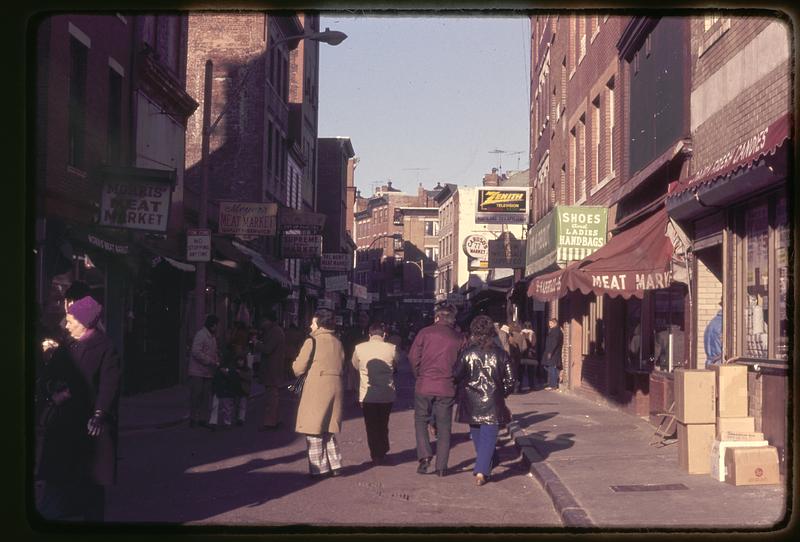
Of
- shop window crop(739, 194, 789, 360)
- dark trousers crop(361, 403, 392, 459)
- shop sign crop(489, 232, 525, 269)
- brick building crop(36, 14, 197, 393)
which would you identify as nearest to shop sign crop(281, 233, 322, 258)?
shop sign crop(489, 232, 525, 269)

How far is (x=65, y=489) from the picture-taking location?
7.60 metres

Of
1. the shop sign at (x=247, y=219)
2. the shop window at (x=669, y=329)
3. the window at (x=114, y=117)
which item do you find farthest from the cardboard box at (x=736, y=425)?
the shop sign at (x=247, y=219)

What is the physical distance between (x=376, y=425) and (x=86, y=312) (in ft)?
21.2

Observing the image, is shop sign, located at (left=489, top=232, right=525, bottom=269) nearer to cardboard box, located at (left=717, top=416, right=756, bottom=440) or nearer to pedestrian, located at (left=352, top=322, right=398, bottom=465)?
pedestrian, located at (left=352, top=322, right=398, bottom=465)

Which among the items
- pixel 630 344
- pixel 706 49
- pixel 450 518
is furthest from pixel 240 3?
pixel 630 344

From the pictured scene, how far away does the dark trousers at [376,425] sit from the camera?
13812 millimetres

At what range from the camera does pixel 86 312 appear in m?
7.90

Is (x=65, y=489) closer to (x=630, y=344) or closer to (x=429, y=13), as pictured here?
(x=429, y=13)

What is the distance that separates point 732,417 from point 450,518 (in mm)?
3417

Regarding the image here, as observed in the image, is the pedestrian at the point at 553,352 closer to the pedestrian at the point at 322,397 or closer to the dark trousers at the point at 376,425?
the dark trousers at the point at 376,425

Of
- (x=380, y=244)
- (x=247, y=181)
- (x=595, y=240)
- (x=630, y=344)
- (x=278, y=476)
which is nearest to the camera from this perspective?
(x=278, y=476)

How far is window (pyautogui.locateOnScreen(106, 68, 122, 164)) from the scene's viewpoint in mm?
22094

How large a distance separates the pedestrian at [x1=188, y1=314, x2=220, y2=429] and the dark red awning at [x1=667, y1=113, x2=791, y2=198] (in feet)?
26.5

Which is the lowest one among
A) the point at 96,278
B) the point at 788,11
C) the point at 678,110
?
the point at 96,278
